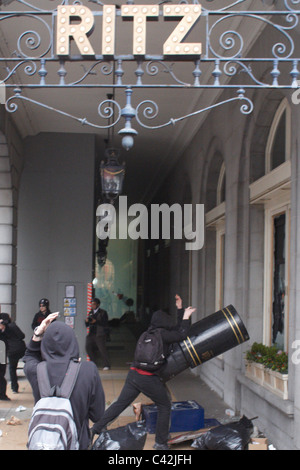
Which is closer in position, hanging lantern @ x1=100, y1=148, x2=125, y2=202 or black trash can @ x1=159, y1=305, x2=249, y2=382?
black trash can @ x1=159, y1=305, x2=249, y2=382

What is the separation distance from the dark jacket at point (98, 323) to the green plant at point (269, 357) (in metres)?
5.25

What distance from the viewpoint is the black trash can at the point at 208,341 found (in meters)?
7.15

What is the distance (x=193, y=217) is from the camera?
45.6 ft

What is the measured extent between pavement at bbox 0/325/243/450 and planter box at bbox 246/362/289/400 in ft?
3.03

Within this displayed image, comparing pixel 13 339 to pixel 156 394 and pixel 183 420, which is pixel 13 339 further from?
pixel 156 394

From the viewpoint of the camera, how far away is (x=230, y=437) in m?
6.31

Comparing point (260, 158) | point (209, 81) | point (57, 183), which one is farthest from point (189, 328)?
point (57, 183)

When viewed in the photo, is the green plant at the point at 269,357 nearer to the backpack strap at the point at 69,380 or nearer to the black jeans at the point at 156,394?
the black jeans at the point at 156,394

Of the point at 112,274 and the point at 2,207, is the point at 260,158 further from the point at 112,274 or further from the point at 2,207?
the point at 112,274

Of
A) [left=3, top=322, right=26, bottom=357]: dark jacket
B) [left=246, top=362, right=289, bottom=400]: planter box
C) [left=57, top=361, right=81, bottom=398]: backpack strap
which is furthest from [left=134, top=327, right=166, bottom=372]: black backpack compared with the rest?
[left=3, top=322, right=26, bottom=357]: dark jacket

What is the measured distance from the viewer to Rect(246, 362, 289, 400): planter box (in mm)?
6750

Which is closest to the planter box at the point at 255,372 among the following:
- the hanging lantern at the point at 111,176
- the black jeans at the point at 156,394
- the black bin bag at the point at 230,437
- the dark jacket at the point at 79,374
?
the black bin bag at the point at 230,437

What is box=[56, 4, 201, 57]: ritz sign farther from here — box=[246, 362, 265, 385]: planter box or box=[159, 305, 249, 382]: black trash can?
box=[246, 362, 265, 385]: planter box

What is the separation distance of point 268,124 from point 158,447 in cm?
486
